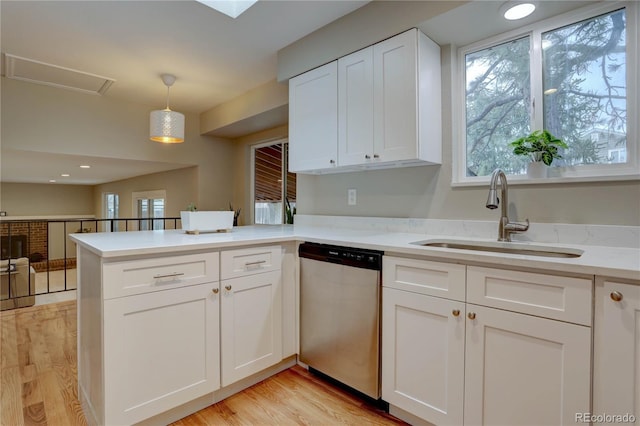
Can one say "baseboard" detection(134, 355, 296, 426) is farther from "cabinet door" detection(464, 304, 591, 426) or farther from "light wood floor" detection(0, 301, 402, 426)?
"cabinet door" detection(464, 304, 591, 426)

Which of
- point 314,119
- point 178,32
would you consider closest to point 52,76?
point 178,32

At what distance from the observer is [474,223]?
73.5 inches

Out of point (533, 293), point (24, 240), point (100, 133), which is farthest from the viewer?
point (24, 240)

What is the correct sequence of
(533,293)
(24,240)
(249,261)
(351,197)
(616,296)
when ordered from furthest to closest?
(24,240) → (351,197) → (249,261) → (533,293) → (616,296)

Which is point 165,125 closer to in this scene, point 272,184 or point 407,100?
point 272,184

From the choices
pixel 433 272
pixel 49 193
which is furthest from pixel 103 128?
pixel 49 193

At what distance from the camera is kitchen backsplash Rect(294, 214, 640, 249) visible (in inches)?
57.6

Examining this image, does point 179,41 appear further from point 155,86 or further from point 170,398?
point 170,398

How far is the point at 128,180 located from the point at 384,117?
674 centimetres

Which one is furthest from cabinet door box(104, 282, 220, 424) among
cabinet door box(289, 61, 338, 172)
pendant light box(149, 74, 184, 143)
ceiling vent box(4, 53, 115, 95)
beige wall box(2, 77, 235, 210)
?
beige wall box(2, 77, 235, 210)

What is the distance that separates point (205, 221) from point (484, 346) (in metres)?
1.62

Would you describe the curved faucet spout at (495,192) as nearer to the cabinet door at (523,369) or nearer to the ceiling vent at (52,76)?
the cabinet door at (523,369)

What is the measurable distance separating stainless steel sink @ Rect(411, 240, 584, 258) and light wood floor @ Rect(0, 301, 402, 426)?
94cm

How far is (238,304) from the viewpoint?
175 centimetres
